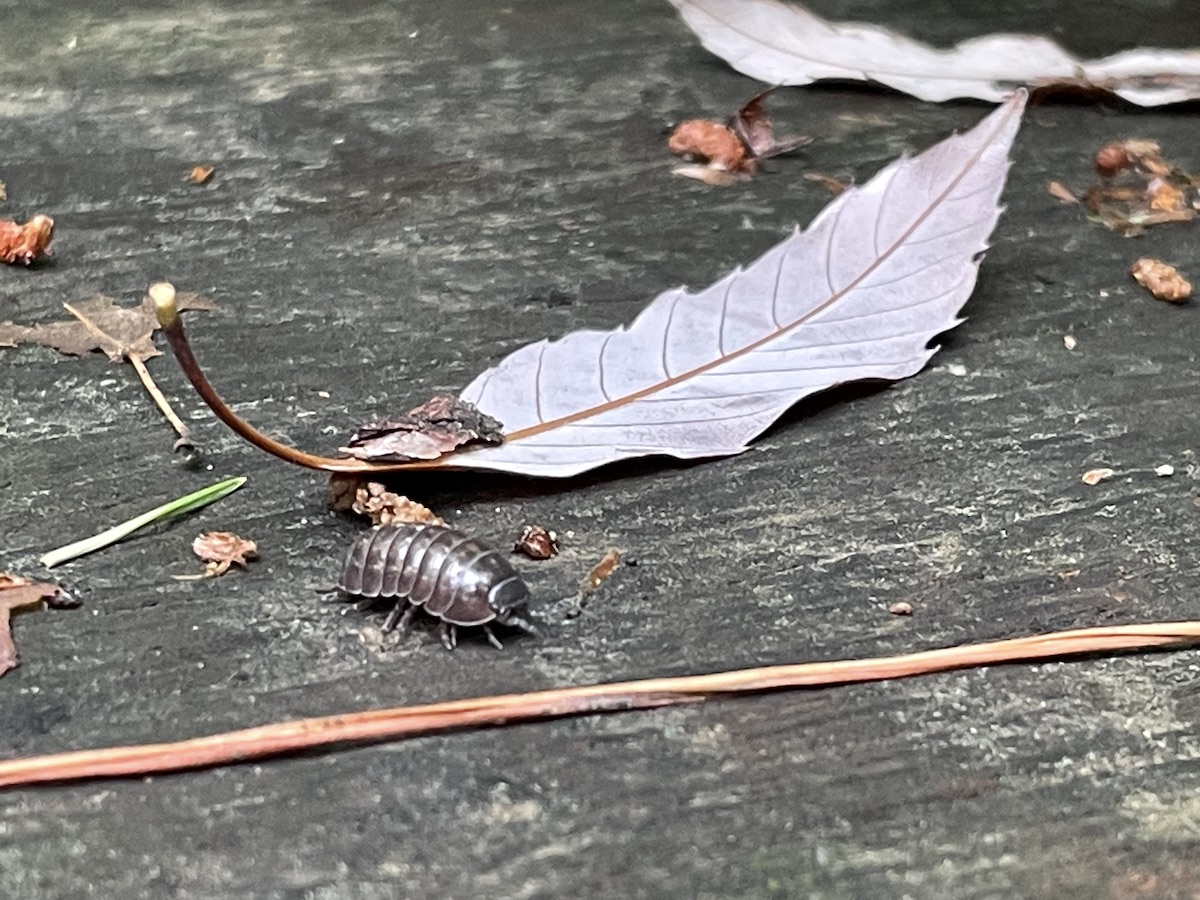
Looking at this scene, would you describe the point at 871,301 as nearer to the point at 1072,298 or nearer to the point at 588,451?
the point at 1072,298

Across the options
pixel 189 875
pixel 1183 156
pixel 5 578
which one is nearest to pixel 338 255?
pixel 5 578

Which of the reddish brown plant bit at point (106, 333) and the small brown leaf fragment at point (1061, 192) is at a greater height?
the small brown leaf fragment at point (1061, 192)

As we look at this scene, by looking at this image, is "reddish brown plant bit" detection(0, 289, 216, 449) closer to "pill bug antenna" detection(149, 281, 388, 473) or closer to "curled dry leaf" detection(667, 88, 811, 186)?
"pill bug antenna" detection(149, 281, 388, 473)

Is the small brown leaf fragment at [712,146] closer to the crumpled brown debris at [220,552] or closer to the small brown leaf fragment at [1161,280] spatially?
the small brown leaf fragment at [1161,280]

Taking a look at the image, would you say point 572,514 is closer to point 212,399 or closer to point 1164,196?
point 212,399

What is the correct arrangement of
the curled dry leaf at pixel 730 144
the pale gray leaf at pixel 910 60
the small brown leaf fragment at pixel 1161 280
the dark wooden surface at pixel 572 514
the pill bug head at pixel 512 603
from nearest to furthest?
1. the dark wooden surface at pixel 572 514
2. the pill bug head at pixel 512 603
3. the small brown leaf fragment at pixel 1161 280
4. the curled dry leaf at pixel 730 144
5. the pale gray leaf at pixel 910 60

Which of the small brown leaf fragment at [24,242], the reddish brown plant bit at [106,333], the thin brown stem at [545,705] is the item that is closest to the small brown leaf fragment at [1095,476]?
the thin brown stem at [545,705]

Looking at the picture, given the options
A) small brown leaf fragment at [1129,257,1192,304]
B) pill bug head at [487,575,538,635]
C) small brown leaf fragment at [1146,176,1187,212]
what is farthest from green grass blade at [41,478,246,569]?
small brown leaf fragment at [1146,176,1187,212]
